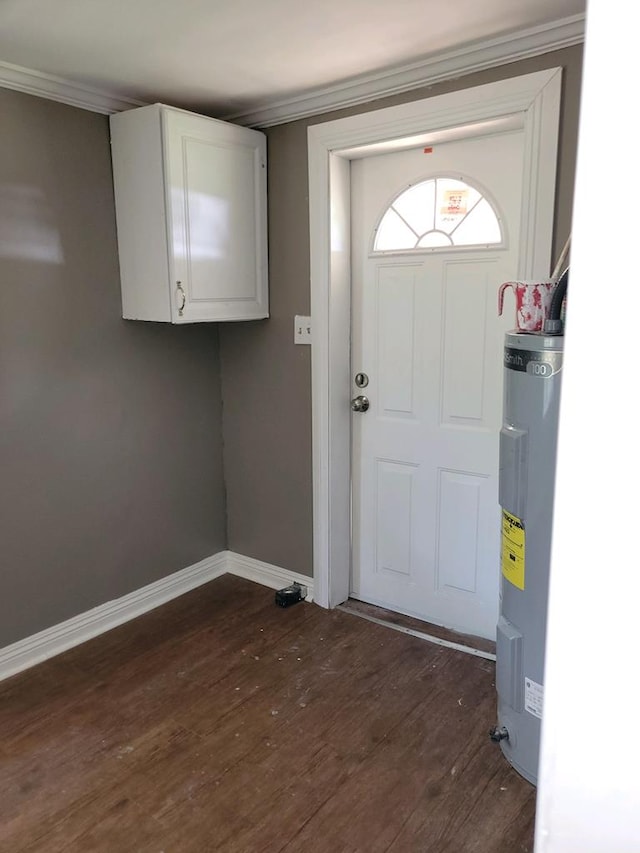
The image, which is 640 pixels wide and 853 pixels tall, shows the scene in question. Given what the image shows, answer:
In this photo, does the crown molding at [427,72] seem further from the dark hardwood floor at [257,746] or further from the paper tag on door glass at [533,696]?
the dark hardwood floor at [257,746]

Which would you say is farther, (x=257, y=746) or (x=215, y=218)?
(x=215, y=218)

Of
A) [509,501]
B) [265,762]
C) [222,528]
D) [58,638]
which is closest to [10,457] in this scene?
[58,638]

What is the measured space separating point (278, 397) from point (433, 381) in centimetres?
75

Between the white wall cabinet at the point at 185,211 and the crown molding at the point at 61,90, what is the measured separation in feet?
0.23

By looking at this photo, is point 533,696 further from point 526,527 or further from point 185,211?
point 185,211

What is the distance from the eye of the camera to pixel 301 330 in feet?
9.21

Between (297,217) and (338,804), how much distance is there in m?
2.19

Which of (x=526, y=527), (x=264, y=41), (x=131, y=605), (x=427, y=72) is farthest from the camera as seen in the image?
(x=131, y=605)

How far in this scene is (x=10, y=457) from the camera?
2.39 metres

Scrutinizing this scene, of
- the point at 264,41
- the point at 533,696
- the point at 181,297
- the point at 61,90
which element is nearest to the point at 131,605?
the point at 181,297

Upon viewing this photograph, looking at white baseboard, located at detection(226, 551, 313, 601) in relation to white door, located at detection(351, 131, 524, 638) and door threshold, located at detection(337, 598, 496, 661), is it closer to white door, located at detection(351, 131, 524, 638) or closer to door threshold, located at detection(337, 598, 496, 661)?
door threshold, located at detection(337, 598, 496, 661)

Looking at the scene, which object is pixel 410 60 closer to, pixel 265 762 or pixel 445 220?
pixel 445 220

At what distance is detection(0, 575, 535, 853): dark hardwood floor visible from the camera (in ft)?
5.71

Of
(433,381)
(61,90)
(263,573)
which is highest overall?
(61,90)
